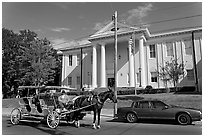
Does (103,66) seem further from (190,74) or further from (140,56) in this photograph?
(190,74)

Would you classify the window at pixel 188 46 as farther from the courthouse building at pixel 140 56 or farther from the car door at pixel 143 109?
the car door at pixel 143 109

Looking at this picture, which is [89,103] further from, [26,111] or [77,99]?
[26,111]

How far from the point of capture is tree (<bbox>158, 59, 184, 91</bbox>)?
2654 centimetres

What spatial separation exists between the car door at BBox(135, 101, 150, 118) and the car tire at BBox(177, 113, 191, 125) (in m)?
1.82

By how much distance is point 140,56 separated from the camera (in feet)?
99.7

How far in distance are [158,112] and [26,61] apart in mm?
27986

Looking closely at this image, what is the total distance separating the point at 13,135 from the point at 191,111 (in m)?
Answer: 9.05

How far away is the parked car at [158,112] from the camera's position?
1081 centimetres

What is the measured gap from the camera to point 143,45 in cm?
3266

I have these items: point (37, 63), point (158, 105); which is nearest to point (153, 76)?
point (37, 63)

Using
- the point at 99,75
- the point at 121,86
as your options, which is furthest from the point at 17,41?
the point at 121,86

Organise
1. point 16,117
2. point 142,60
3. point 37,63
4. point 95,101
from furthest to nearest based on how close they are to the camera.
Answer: point 37,63 → point 142,60 → point 16,117 → point 95,101

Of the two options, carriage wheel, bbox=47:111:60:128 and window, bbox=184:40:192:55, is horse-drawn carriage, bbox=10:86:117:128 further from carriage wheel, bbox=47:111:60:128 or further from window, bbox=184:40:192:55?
window, bbox=184:40:192:55

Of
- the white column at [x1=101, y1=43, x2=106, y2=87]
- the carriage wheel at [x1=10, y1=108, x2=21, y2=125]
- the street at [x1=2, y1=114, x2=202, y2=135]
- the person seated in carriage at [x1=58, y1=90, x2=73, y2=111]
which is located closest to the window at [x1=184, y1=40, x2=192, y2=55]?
the white column at [x1=101, y1=43, x2=106, y2=87]
